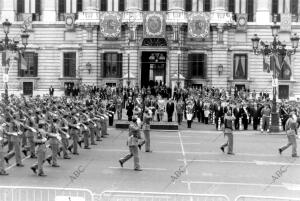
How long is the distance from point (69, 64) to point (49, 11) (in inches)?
236

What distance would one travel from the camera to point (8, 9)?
61.1 meters

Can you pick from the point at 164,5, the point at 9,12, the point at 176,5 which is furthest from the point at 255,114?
the point at 9,12

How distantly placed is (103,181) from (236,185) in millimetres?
4154

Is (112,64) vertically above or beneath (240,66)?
above

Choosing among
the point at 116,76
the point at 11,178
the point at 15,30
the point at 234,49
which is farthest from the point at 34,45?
the point at 11,178

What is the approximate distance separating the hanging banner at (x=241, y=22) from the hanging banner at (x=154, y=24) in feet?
27.4

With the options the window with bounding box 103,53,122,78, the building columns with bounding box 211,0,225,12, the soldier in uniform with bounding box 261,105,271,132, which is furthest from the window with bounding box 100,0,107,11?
the soldier in uniform with bounding box 261,105,271,132

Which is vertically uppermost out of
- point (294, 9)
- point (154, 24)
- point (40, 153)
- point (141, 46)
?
point (294, 9)

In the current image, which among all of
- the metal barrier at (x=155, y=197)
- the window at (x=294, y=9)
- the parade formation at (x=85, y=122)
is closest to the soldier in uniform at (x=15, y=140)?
the parade formation at (x=85, y=122)

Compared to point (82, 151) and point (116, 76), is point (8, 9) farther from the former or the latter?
point (82, 151)

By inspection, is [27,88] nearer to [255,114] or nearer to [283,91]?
[283,91]

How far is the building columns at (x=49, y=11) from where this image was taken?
200ft

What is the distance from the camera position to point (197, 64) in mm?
58656

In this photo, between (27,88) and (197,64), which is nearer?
(197,64)
